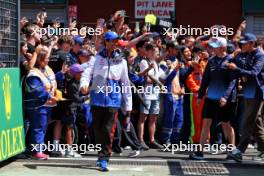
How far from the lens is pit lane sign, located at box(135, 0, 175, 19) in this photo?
76.3 feet

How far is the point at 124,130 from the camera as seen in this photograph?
1125 cm

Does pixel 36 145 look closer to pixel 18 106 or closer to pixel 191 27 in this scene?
pixel 18 106

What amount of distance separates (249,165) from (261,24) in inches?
581

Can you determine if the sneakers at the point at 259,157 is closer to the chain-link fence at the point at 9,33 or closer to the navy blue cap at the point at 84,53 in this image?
the navy blue cap at the point at 84,53

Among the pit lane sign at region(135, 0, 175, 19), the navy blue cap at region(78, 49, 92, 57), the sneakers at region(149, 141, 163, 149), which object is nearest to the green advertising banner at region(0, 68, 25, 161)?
the navy blue cap at region(78, 49, 92, 57)

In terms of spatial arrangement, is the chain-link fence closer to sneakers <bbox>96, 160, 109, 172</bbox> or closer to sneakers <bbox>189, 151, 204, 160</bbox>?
sneakers <bbox>96, 160, 109, 172</bbox>

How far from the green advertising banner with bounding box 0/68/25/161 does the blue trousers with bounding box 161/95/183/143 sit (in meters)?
3.22

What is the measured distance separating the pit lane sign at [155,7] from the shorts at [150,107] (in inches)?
465

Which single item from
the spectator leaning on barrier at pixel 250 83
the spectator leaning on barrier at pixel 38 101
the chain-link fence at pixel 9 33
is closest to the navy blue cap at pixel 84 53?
the spectator leaning on barrier at pixel 38 101

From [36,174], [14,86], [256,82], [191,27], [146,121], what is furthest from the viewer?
[191,27]

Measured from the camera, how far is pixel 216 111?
1045 centimetres

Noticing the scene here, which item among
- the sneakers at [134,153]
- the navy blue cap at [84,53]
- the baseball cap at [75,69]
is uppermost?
the navy blue cap at [84,53]

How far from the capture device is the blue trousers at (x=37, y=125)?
32.5 feet

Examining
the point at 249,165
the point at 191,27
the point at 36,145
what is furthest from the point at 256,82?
the point at 191,27
